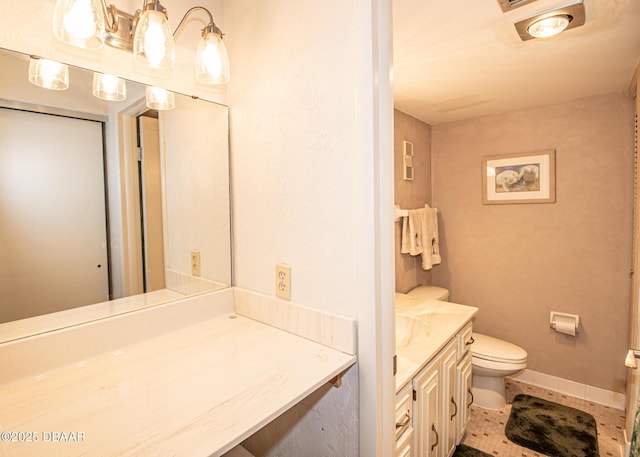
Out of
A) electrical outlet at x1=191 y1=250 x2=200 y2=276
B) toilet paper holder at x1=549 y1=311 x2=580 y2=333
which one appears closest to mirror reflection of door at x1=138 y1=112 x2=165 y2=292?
electrical outlet at x1=191 y1=250 x2=200 y2=276

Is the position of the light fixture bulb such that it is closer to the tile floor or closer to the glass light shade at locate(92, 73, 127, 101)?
the glass light shade at locate(92, 73, 127, 101)

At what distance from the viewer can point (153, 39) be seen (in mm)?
893

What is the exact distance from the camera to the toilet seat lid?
2029mm

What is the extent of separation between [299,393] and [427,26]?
4.88ft

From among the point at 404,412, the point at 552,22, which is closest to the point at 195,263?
the point at 404,412

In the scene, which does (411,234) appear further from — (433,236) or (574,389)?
(574,389)

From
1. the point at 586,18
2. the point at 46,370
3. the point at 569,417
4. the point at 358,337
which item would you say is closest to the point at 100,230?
the point at 46,370

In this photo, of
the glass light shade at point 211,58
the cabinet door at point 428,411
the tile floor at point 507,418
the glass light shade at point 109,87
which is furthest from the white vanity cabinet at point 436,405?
the glass light shade at point 109,87

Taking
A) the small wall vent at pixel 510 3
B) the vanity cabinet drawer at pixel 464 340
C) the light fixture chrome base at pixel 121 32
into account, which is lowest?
the vanity cabinet drawer at pixel 464 340

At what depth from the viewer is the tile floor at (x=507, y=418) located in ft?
6.02

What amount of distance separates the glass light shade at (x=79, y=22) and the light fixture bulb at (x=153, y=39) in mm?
92

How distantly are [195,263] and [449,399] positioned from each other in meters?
1.40

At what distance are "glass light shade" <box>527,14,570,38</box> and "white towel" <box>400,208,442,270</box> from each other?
1318mm

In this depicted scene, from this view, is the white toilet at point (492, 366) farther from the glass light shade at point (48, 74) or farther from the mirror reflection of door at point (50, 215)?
the glass light shade at point (48, 74)
